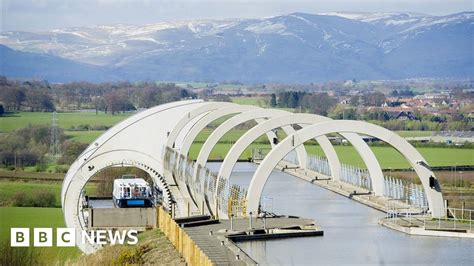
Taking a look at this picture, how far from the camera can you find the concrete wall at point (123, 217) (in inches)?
1208

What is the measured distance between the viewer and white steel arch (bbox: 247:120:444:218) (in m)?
24.8

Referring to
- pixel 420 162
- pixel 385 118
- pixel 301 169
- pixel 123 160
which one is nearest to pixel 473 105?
pixel 385 118

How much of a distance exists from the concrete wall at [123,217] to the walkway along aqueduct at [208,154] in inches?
24.6

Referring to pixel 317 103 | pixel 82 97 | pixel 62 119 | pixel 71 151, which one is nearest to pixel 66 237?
pixel 71 151

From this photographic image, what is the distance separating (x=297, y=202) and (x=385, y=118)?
176ft

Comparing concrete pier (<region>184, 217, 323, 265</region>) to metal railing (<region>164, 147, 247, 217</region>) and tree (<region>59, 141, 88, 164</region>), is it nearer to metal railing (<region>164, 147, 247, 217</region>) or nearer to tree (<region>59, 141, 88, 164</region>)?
metal railing (<region>164, 147, 247, 217</region>)

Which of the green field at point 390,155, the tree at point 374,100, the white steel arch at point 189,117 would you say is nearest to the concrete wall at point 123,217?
the white steel arch at point 189,117

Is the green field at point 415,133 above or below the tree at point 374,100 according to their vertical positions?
below

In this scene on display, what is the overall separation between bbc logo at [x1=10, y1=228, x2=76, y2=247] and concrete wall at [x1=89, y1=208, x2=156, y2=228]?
92 cm

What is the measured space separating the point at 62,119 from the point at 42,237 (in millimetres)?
48206

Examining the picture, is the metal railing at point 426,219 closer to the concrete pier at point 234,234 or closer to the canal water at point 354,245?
the canal water at point 354,245

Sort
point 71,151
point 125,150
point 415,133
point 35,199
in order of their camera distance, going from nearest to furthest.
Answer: point 125,150 → point 35,199 → point 71,151 → point 415,133

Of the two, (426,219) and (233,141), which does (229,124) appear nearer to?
(426,219)

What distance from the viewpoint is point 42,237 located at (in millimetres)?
35375
